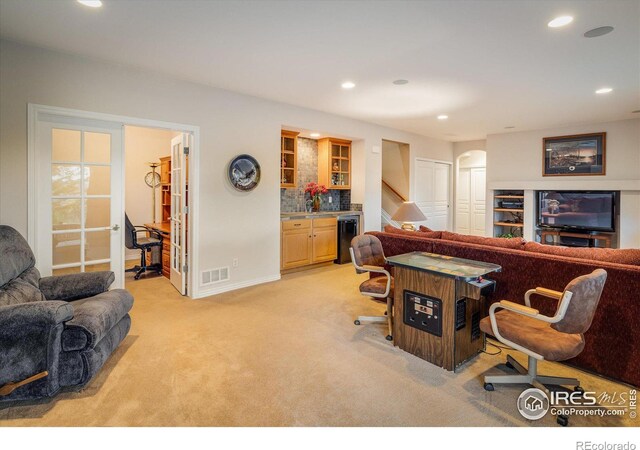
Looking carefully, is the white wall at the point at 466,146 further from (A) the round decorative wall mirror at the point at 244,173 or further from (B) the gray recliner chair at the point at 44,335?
(B) the gray recliner chair at the point at 44,335

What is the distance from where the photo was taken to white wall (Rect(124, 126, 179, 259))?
21.2ft

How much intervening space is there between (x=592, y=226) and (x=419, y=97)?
440 cm

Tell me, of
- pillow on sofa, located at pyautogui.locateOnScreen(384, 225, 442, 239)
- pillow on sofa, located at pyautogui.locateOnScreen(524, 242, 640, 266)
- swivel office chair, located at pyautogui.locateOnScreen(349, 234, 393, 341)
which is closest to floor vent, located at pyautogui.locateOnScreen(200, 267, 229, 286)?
swivel office chair, located at pyautogui.locateOnScreen(349, 234, 393, 341)

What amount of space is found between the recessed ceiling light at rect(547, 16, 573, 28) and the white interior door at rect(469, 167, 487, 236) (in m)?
6.57

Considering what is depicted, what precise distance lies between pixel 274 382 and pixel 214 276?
2.30 m

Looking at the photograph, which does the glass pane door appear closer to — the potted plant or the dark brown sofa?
the potted plant

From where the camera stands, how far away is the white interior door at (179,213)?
4.28m

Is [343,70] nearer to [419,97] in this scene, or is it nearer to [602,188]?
[419,97]

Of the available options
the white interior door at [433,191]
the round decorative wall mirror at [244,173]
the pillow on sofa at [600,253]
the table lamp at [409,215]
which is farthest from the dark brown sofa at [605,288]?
the white interior door at [433,191]

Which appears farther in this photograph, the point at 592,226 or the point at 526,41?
the point at 592,226

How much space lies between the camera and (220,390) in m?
2.30
